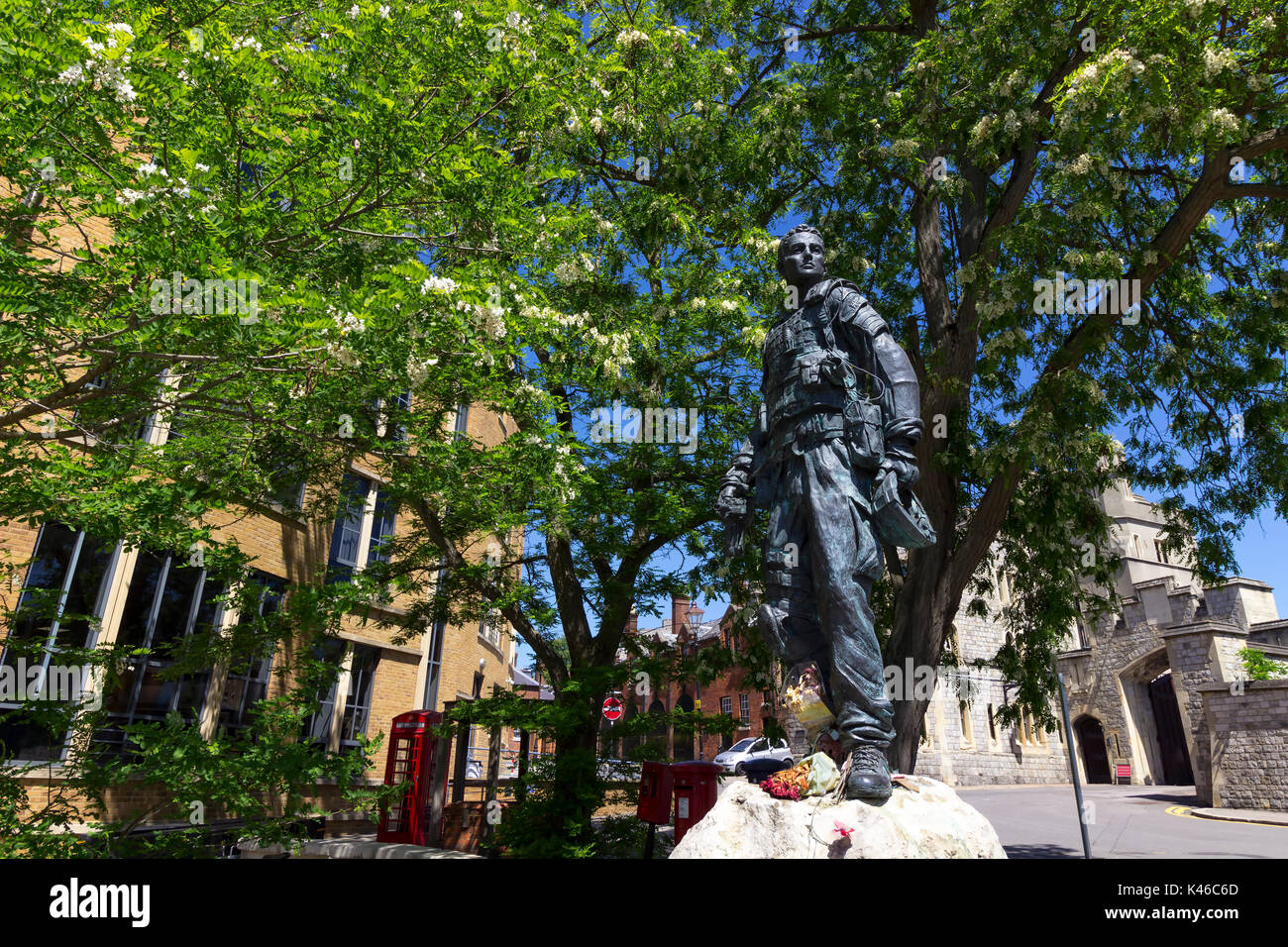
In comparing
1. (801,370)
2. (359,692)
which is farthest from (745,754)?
(801,370)

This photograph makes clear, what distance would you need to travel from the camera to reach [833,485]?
14.8 ft

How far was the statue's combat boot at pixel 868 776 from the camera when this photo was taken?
3693 mm

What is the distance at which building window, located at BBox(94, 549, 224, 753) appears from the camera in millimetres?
11461

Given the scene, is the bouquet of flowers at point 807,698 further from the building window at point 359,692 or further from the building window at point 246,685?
the building window at point 359,692

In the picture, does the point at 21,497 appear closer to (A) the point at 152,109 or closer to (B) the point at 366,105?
(A) the point at 152,109

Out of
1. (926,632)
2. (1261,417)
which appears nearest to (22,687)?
(926,632)

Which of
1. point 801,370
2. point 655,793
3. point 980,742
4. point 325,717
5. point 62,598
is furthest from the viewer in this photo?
point 980,742

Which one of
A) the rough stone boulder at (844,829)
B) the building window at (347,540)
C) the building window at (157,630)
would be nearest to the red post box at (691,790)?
the rough stone boulder at (844,829)

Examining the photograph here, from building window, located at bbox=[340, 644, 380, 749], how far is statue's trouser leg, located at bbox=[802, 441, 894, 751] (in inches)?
567

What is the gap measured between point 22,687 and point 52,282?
26.2 feet

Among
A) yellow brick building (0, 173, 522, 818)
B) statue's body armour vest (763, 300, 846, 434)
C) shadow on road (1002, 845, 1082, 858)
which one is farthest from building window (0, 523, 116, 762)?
shadow on road (1002, 845, 1082, 858)

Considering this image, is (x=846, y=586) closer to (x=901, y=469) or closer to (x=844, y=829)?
(x=901, y=469)

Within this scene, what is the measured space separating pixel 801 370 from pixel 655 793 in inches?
256

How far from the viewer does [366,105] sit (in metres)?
5.10
